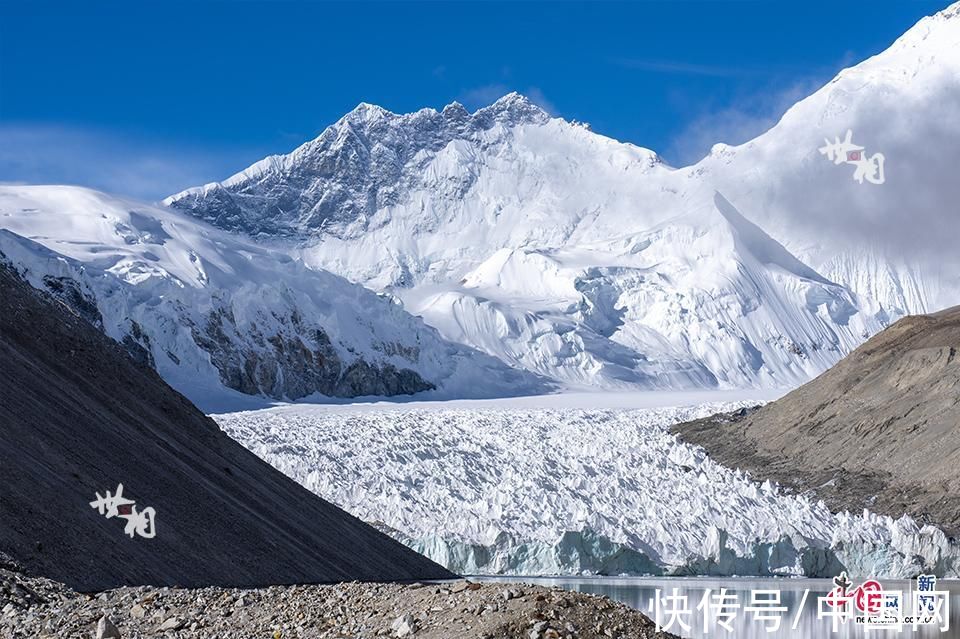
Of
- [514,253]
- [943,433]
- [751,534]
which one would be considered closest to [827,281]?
[514,253]

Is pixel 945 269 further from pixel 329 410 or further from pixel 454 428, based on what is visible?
pixel 454 428

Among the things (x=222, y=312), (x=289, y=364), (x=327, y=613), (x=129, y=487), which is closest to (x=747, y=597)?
(x=129, y=487)

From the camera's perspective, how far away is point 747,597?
1289 inches

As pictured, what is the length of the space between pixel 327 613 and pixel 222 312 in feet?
259

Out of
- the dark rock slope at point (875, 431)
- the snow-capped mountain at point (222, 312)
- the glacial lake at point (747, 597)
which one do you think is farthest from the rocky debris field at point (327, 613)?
the snow-capped mountain at point (222, 312)

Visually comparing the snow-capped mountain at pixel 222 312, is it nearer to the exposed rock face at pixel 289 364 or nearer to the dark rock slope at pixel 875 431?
the exposed rock face at pixel 289 364

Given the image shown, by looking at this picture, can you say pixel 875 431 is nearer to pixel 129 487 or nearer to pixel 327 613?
pixel 129 487

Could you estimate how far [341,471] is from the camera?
1767 inches

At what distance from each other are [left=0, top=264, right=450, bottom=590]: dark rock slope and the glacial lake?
509 centimetres

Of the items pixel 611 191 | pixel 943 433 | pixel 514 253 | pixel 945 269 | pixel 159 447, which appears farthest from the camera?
pixel 611 191

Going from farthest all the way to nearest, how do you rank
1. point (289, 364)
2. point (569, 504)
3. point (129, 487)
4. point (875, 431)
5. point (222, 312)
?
point (289, 364) → point (222, 312) → point (875, 431) → point (569, 504) → point (129, 487)

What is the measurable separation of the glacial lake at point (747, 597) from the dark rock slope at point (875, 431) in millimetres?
8135

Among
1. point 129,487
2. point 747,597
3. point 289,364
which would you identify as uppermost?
point 289,364

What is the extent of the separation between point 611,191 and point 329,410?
432ft
